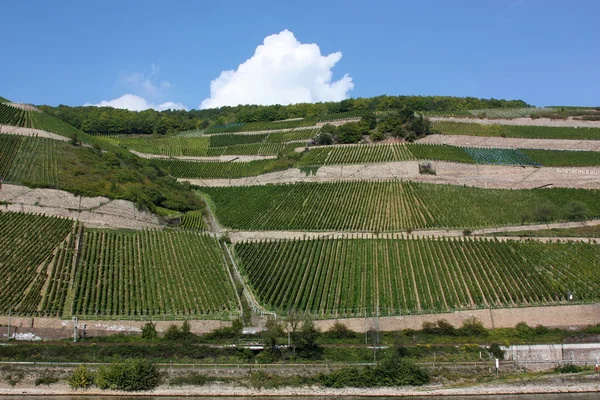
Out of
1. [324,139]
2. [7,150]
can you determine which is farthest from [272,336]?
[324,139]

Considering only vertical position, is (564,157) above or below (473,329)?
above

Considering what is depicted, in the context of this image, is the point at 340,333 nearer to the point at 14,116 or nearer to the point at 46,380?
the point at 46,380

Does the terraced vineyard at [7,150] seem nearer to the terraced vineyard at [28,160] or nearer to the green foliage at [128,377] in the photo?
the terraced vineyard at [28,160]

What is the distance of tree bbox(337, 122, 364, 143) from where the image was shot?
94125 mm

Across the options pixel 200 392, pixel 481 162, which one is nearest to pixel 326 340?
pixel 200 392

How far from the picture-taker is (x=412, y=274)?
5012 centimetres

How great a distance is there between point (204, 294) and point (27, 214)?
19739 millimetres

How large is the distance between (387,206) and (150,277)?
2765cm

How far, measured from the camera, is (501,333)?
42.9 metres

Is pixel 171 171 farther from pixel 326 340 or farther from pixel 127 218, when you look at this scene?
pixel 326 340

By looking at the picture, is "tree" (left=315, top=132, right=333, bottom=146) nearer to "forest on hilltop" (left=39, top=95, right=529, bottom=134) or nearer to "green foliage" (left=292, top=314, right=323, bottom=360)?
"forest on hilltop" (left=39, top=95, right=529, bottom=134)

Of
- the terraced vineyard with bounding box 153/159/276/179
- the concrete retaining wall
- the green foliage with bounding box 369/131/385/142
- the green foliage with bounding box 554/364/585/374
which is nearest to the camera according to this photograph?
the green foliage with bounding box 554/364/585/374

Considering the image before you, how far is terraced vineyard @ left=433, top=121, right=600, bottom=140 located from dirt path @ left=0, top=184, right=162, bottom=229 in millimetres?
51459

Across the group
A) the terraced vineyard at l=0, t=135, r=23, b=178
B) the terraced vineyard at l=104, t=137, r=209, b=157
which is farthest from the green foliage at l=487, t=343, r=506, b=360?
the terraced vineyard at l=104, t=137, r=209, b=157
